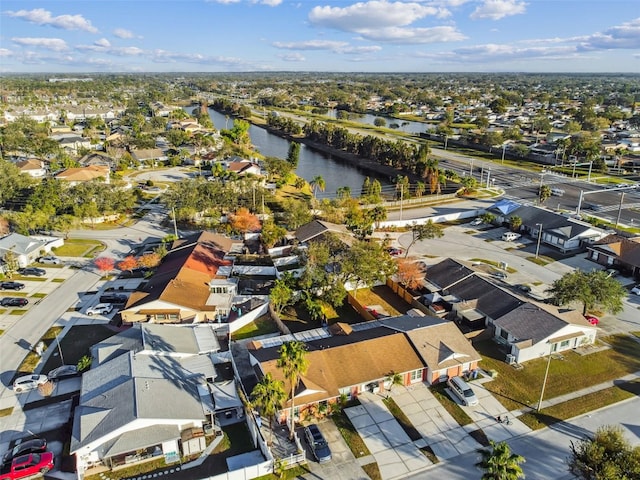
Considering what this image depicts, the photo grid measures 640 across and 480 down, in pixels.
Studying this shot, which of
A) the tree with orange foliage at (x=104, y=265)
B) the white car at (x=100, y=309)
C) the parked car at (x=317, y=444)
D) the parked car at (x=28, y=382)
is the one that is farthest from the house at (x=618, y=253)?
the parked car at (x=28, y=382)

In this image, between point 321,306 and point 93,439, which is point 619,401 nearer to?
point 321,306

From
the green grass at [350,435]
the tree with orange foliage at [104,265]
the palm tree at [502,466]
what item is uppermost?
the palm tree at [502,466]

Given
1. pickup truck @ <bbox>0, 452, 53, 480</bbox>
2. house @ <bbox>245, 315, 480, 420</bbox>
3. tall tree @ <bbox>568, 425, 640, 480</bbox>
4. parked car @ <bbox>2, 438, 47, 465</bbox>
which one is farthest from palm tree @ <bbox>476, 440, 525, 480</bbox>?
parked car @ <bbox>2, 438, 47, 465</bbox>

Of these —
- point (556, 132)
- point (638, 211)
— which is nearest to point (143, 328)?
point (638, 211)

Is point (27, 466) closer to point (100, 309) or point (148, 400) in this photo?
point (148, 400)

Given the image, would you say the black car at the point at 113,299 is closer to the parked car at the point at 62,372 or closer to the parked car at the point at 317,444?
the parked car at the point at 62,372
